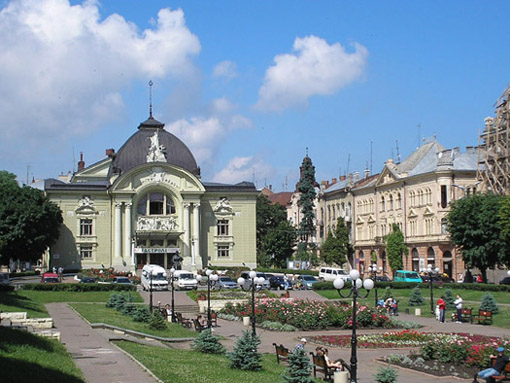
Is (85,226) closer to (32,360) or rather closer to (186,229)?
(186,229)

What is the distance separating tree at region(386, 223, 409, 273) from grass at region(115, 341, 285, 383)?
54431mm

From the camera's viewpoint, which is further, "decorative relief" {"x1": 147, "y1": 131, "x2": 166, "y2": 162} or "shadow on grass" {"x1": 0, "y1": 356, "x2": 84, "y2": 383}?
"decorative relief" {"x1": 147, "y1": 131, "x2": 166, "y2": 162}

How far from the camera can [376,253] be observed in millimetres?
83375

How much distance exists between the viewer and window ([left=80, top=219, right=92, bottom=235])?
78.9 m

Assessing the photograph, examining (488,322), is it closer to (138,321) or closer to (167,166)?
(138,321)

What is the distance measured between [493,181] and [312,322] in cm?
3833

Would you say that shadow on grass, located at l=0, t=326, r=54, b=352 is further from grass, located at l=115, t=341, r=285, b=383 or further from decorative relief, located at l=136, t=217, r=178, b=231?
decorative relief, located at l=136, t=217, r=178, b=231


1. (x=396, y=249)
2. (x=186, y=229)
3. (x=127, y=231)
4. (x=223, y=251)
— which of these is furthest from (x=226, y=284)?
(x=396, y=249)

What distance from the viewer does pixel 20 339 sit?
69.0 feet

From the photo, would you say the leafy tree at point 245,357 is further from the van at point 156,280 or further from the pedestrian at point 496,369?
the van at point 156,280

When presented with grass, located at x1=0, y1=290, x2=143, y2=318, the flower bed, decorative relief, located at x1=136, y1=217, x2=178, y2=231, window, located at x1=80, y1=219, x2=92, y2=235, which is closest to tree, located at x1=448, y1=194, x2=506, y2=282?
the flower bed

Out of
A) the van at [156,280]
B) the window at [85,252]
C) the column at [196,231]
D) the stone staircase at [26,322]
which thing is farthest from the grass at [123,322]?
the column at [196,231]

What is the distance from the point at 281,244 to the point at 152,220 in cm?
2263

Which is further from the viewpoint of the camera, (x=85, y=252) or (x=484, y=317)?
(x=85, y=252)
